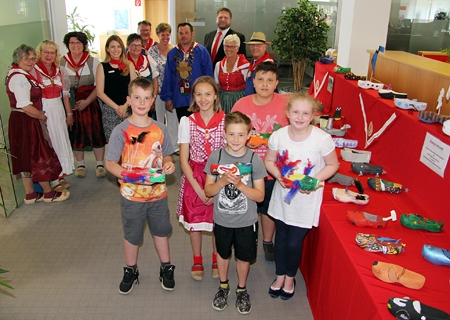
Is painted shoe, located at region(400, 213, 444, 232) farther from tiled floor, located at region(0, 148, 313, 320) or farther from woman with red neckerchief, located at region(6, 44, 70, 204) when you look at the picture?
woman with red neckerchief, located at region(6, 44, 70, 204)

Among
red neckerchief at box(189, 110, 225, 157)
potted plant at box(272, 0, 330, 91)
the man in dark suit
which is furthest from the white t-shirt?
potted plant at box(272, 0, 330, 91)

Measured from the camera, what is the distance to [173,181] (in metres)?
4.43

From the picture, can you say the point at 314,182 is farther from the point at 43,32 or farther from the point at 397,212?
the point at 43,32

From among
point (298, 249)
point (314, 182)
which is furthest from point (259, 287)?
point (314, 182)

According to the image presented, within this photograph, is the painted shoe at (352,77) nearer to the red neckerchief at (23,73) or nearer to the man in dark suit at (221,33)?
the man in dark suit at (221,33)

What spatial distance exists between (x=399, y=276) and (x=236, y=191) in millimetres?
929

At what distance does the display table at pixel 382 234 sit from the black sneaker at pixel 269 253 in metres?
0.27

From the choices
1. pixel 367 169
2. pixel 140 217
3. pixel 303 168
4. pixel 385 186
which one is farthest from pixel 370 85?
pixel 140 217

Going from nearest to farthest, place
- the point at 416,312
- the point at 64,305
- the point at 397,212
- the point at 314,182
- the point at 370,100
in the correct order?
1. the point at 416,312
2. the point at 314,182
3. the point at 397,212
4. the point at 64,305
5. the point at 370,100

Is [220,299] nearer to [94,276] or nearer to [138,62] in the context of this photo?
[94,276]

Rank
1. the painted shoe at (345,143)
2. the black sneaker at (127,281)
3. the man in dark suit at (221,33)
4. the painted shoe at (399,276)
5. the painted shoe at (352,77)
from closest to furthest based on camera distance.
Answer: the painted shoe at (399,276), the black sneaker at (127,281), the painted shoe at (345,143), the painted shoe at (352,77), the man in dark suit at (221,33)

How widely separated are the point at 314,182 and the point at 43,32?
13.0 feet

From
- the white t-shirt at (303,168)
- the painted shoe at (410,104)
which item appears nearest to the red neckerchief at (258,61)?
the painted shoe at (410,104)

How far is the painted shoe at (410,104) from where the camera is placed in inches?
106
